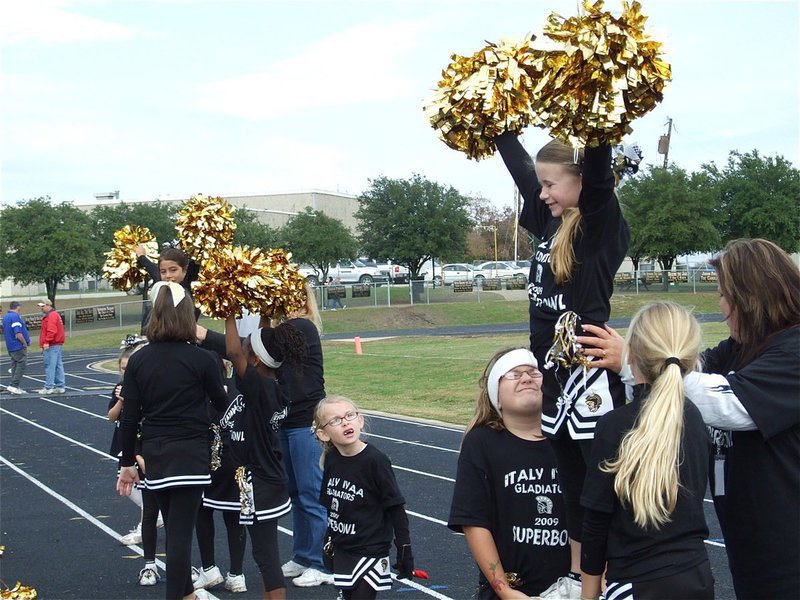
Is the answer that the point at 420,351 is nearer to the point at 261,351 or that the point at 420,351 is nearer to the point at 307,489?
the point at 307,489

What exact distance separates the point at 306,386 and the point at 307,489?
67cm

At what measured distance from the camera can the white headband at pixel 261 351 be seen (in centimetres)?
533

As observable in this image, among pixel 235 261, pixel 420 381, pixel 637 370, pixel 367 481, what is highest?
pixel 235 261

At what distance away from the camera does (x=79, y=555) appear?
681 centimetres

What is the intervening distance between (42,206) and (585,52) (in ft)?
144

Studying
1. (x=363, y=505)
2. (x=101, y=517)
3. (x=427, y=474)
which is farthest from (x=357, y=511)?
(x=427, y=474)

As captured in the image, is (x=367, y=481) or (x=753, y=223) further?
(x=753, y=223)

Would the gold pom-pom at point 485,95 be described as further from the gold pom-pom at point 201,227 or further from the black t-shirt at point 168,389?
the gold pom-pom at point 201,227

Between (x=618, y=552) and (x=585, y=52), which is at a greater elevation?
(x=585, y=52)

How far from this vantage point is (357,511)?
4.49 metres

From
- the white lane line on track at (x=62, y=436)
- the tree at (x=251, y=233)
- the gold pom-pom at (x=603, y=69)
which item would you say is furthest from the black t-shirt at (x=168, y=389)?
the tree at (x=251, y=233)

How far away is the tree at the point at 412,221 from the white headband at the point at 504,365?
45289 mm

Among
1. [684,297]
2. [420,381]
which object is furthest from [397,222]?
[420,381]

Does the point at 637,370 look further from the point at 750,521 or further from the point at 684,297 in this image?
the point at 684,297
